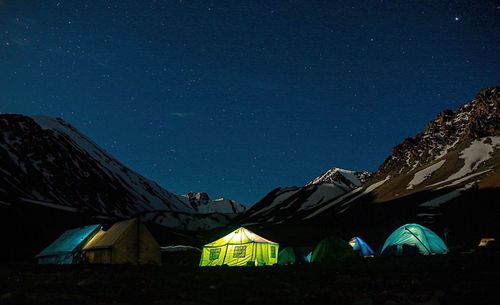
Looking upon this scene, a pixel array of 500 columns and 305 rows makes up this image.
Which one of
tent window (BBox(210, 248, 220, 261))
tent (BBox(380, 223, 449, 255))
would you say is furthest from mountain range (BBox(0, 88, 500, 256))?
tent window (BBox(210, 248, 220, 261))

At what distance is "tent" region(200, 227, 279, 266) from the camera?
1349 inches

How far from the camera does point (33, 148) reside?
162000 millimetres

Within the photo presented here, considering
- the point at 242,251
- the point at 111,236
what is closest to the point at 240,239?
the point at 242,251

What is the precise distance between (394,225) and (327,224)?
39.7 metres

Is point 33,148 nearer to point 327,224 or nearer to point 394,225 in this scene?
point 327,224

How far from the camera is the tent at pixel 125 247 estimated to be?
27.4m

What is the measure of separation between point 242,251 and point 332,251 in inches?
349

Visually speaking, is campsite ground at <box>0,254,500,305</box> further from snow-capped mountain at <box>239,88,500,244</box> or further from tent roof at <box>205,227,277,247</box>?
snow-capped mountain at <box>239,88,500,244</box>

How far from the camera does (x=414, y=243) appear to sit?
117 feet

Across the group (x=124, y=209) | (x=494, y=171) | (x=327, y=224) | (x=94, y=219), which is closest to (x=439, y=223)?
(x=494, y=171)

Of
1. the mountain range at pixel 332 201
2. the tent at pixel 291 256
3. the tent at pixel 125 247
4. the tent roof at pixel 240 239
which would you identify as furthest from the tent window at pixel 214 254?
the mountain range at pixel 332 201

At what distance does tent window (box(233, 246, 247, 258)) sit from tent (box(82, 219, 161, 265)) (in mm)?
7771

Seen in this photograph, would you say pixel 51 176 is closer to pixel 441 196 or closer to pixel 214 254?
pixel 441 196

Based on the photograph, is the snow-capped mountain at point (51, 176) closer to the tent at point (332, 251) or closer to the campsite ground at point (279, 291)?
the tent at point (332, 251)
